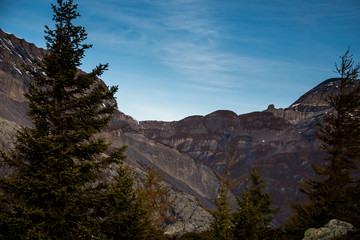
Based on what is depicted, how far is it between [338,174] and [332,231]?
19.1 ft

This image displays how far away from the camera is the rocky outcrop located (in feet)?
32.5

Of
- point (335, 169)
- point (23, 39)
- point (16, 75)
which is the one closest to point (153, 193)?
point (335, 169)

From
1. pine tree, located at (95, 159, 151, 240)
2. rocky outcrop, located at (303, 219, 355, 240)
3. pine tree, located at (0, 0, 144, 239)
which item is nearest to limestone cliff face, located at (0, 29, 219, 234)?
pine tree, located at (0, 0, 144, 239)

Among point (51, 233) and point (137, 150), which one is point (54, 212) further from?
point (137, 150)

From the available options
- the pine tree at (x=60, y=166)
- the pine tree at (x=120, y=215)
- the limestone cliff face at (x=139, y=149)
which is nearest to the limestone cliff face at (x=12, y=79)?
the limestone cliff face at (x=139, y=149)

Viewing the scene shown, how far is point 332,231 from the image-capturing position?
1026 cm

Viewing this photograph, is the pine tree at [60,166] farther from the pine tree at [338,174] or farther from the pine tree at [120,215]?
the pine tree at [338,174]

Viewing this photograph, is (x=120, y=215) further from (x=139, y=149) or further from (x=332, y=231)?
(x=139, y=149)

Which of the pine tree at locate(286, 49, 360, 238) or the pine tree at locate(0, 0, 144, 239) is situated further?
the pine tree at locate(286, 49, 360, 238)

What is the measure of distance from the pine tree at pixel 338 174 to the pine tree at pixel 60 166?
9867 mm

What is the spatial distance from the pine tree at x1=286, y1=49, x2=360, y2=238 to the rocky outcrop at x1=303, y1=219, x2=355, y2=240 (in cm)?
266

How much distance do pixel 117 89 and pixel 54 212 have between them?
4717 mm

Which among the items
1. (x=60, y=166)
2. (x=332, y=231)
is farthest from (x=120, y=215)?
(x=332, y=231)

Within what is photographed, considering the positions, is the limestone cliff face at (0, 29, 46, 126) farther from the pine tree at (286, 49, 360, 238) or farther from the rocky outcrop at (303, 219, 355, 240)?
the rocky outcrop at (303, 219, 355, 240)
